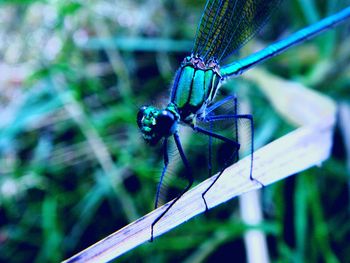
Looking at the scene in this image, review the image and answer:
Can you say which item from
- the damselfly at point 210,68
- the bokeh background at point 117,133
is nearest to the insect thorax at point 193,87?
the damselfly at point 210,68

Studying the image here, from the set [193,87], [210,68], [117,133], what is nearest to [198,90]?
[193,87]

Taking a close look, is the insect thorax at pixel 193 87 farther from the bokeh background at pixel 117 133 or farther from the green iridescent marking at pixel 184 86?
the bokeh background at pixel 117 133

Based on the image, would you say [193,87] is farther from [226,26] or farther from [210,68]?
[226,26]

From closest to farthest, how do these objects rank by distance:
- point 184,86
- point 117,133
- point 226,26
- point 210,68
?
point 184,86
point 210,68
point 226,26
point 117,133

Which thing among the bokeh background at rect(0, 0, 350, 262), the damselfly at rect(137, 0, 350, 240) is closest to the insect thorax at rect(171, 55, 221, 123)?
the damselfly at rect(137, 0, 350, 240)

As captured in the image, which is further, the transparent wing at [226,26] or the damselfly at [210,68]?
the transparent wing at [226,26]

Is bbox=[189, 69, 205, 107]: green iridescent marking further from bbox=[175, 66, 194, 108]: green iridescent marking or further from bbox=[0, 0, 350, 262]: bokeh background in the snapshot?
bbox=[0, 0, 350, 262]: bokeh background

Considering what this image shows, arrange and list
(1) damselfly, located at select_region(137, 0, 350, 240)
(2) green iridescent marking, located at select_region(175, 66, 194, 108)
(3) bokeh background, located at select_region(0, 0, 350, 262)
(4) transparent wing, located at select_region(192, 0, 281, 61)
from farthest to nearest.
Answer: (3) bokeh background, located at select_region(0, 0, 350, 262) → (4) transparent wing, located at select_region(192, 0, 281, 61) → (2) green iridescent marking, located at select_region(175, 66, 194, 108) → (1) damselfly, located at select_region(137, 0, 350, 240)
